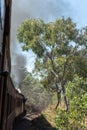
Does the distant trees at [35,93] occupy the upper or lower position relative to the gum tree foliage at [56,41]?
lower

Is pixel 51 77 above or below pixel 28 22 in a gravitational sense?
below

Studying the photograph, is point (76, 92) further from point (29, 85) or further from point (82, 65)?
point (29, 85)

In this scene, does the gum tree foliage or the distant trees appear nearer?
the gum tree foliage

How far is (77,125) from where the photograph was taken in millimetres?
13656

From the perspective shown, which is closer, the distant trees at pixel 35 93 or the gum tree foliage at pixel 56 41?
the gum tree foliage at pixel 56 41

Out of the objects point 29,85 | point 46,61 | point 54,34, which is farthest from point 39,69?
point 29,85

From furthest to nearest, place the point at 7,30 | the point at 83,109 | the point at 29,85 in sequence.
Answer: the point at 29,85
the point at 83,109
the point at 7,30

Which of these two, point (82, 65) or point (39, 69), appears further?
point (39, 69)

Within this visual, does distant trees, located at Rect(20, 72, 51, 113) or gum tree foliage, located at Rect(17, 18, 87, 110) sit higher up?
gum tree foliage, located at Rect(17, 18, 87, 110)

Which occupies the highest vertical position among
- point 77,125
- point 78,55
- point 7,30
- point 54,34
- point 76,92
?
point 54,34

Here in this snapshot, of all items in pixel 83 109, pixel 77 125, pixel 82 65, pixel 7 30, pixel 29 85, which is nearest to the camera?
pixel 7 30

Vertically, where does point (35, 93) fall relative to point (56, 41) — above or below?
below

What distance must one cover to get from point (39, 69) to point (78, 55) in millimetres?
4383

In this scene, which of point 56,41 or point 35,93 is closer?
point 56,41
